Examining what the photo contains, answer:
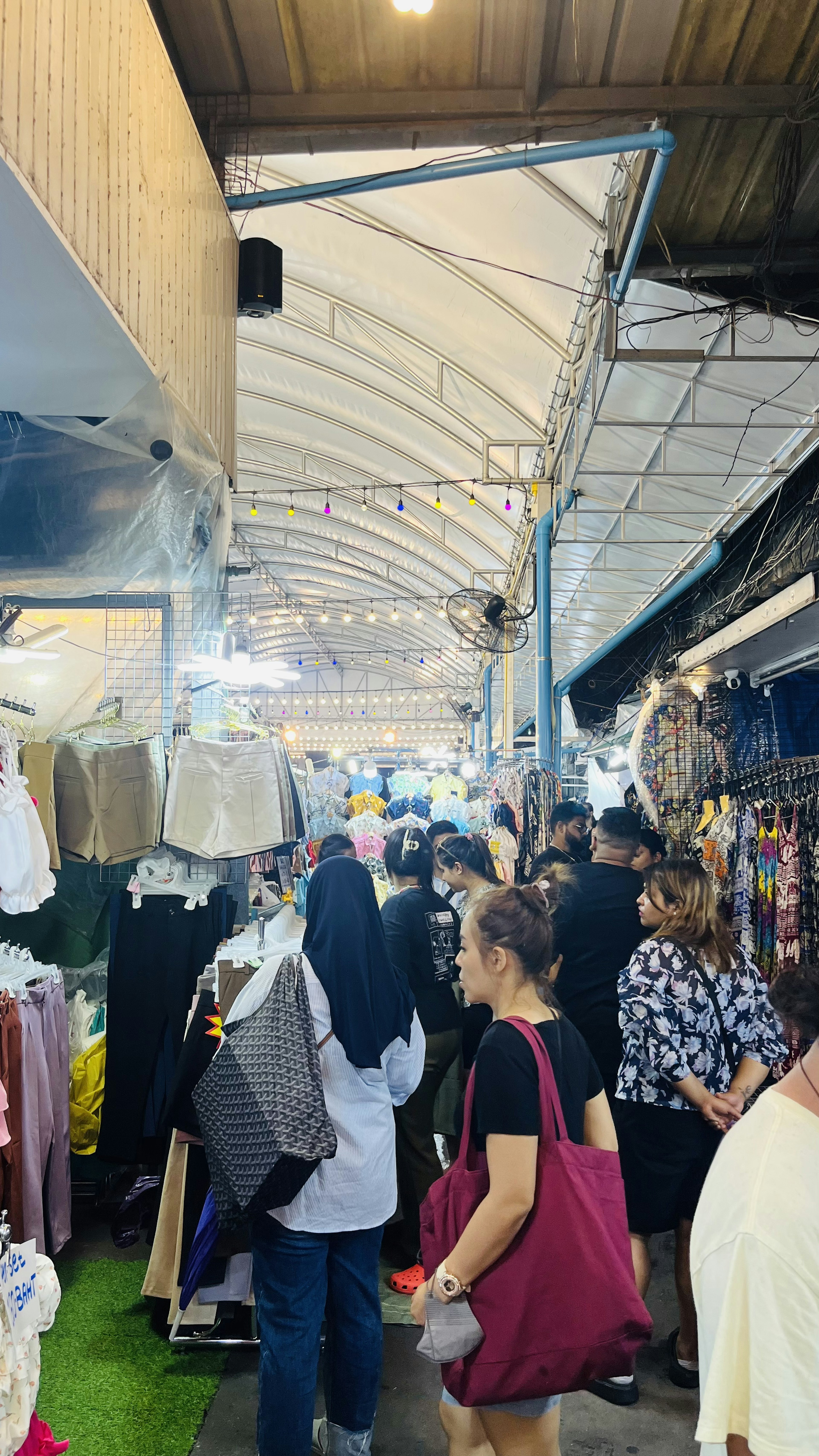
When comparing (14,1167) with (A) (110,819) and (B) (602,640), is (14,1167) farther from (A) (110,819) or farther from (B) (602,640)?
(B) (602,640)

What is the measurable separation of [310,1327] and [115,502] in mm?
2150

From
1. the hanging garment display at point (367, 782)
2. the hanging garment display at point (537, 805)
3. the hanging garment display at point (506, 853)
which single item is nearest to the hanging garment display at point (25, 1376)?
the hanging garment display at point (537, 805)

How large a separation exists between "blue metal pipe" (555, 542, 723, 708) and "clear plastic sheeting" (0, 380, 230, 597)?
16.7ft

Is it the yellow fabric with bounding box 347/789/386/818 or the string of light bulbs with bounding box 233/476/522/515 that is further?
the yellow fabric with bounding box 347/789/386/818

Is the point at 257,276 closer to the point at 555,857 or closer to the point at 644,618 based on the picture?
the point at 555,857

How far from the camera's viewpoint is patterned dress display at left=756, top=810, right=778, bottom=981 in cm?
423

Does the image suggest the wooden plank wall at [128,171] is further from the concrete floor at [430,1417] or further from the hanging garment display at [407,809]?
the hanging garment display at [407,809]

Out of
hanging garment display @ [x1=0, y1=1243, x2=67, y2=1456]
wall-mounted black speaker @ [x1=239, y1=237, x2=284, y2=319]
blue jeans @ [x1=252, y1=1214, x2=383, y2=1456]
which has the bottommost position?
blue jeans @ [x1=252, y1=1214, x2=383, y2=1456]

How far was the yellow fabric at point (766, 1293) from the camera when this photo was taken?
106 centimetres

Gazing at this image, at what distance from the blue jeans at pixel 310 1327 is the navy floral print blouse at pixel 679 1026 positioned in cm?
99

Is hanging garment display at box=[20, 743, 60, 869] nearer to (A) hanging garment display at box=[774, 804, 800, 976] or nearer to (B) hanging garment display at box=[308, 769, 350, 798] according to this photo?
(A) hanging garment display at box=[774, 804, 800, 976]

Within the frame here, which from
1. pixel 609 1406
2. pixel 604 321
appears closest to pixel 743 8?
pixel 604 321

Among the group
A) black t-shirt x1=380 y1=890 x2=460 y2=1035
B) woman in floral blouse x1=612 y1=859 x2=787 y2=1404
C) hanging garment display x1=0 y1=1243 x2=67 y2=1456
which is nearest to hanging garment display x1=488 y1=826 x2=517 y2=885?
black t-shirt x1=380 y1=890 x2=460 y2=1035

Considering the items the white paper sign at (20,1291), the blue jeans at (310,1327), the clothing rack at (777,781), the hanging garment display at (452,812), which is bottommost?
the blue jeans at (310,1327)
